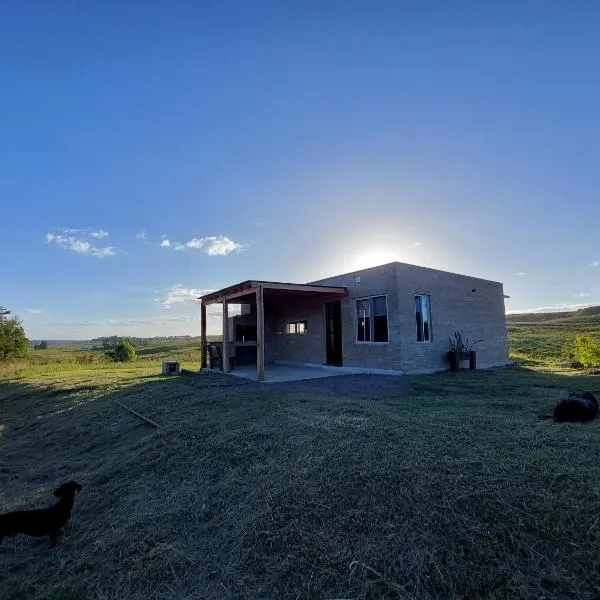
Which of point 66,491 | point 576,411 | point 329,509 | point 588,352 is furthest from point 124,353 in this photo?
point 576,411

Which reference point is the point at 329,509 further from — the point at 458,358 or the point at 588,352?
the point at 588,352

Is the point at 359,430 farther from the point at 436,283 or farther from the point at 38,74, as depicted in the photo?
the point at 38,74

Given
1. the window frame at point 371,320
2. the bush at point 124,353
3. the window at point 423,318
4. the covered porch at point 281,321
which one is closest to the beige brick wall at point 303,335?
the covered porch at point 281,321

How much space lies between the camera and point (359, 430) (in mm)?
4387

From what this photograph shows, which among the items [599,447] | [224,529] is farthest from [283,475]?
[599,447]

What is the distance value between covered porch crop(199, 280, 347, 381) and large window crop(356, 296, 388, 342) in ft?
2.76

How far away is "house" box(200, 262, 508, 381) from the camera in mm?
10398

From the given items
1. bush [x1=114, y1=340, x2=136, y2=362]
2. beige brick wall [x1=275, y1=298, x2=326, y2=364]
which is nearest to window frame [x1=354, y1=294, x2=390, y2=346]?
beige brick wall [x1=275, y1=298, x2=326, y2=364]

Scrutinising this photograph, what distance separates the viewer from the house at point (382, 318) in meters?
10.4

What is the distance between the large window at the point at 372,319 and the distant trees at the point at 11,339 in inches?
850

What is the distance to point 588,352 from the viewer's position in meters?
11.9

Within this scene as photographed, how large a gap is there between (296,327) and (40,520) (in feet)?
38.1

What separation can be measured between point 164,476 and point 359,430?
231cm

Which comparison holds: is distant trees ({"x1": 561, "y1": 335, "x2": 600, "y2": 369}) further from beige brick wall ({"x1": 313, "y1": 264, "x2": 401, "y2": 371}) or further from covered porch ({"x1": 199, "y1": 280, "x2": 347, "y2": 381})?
covered porch ({"x1": 199, "y1": 280, "x2": 347, "y2": 381})
